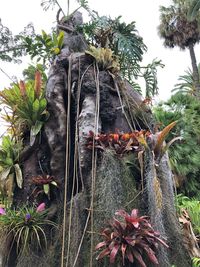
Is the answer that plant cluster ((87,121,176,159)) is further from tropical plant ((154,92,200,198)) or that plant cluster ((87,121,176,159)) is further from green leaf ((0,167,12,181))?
tropical plant ((154,92,200,198))

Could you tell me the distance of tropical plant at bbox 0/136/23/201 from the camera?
5594 mm

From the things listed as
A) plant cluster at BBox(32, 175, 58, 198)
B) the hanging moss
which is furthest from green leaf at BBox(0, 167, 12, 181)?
the hanging moss

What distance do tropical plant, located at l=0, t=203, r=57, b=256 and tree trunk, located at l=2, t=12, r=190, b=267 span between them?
146mm

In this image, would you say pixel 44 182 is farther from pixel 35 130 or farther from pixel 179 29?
pixel 179 29

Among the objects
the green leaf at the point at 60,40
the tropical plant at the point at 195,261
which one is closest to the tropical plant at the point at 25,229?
the tropical plant at the point at 195,261

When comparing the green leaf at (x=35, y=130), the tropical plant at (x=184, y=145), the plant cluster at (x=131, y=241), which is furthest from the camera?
the tropical plant at (x=184, y=145)

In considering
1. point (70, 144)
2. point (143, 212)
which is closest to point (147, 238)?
point (143, 212)

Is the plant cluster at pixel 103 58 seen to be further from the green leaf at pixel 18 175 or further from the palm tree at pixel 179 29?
the palm tree at pixel 179 29

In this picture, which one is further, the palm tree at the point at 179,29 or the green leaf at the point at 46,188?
the palm tree at the point at 179,29

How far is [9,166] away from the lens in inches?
227

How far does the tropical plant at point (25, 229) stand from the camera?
4.75m

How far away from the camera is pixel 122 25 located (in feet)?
23.6

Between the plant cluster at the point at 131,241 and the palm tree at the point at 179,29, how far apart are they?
15118 mm

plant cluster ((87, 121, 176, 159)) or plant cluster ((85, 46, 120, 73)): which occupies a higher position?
plant cluster ((85, 46, 120, 73))
